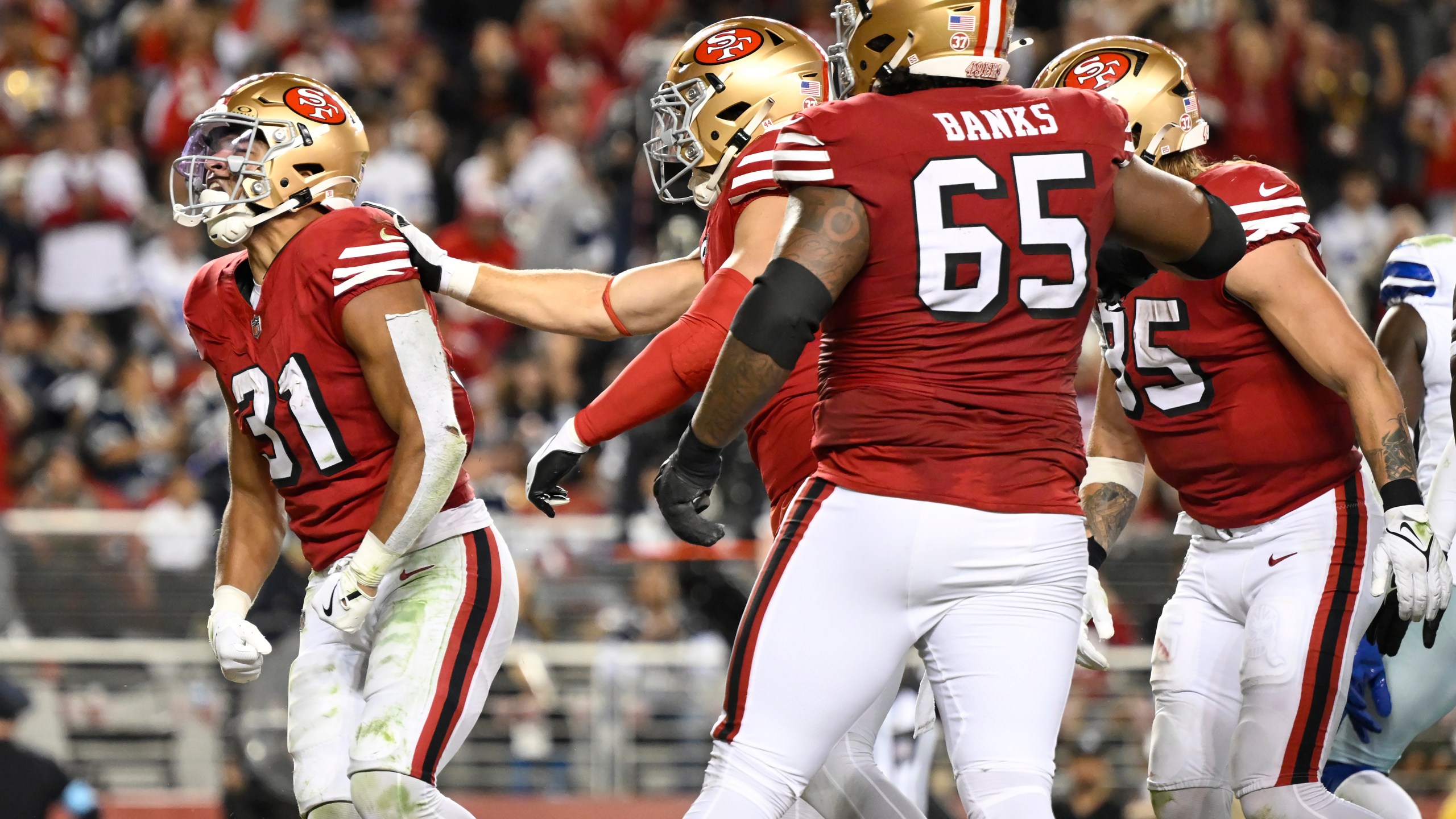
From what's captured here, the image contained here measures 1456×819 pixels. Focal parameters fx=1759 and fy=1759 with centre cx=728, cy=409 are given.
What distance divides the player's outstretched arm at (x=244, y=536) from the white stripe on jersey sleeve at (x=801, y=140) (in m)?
1.81

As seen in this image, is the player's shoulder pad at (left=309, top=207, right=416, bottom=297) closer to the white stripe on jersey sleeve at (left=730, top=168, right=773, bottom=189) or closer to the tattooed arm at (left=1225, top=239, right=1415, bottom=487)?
the white stripe on jersey sleeve at (left=730, top=168, right=773, bottom=189)

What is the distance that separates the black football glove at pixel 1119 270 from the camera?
13.1 ft

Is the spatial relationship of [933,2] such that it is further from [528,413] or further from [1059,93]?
[528,413]

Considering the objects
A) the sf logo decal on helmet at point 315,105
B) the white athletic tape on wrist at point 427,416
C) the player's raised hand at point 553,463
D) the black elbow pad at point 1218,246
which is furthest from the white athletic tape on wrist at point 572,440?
the black elbow pad at point 1218,246

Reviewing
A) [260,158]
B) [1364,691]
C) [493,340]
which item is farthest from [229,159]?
[493,340]

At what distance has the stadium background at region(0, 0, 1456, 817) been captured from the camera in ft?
26.8

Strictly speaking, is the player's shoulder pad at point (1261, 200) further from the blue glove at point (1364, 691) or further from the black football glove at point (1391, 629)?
the blue glove at point (1364, 691)

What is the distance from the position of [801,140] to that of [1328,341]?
1591mm

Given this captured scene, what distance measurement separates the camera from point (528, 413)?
10.1 metres

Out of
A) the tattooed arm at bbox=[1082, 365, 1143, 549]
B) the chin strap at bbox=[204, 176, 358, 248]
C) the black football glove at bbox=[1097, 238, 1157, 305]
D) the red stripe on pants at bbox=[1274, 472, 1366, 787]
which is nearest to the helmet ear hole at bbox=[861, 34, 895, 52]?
the black football glove at bbox=[1097, 238, 1157, 305]

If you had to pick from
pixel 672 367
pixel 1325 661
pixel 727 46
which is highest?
pixel 727 46

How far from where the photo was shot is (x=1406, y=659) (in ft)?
16.4

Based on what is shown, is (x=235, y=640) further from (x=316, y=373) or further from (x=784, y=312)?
(x=784, y=312)

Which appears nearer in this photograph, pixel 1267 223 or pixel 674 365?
pixel 674 365
